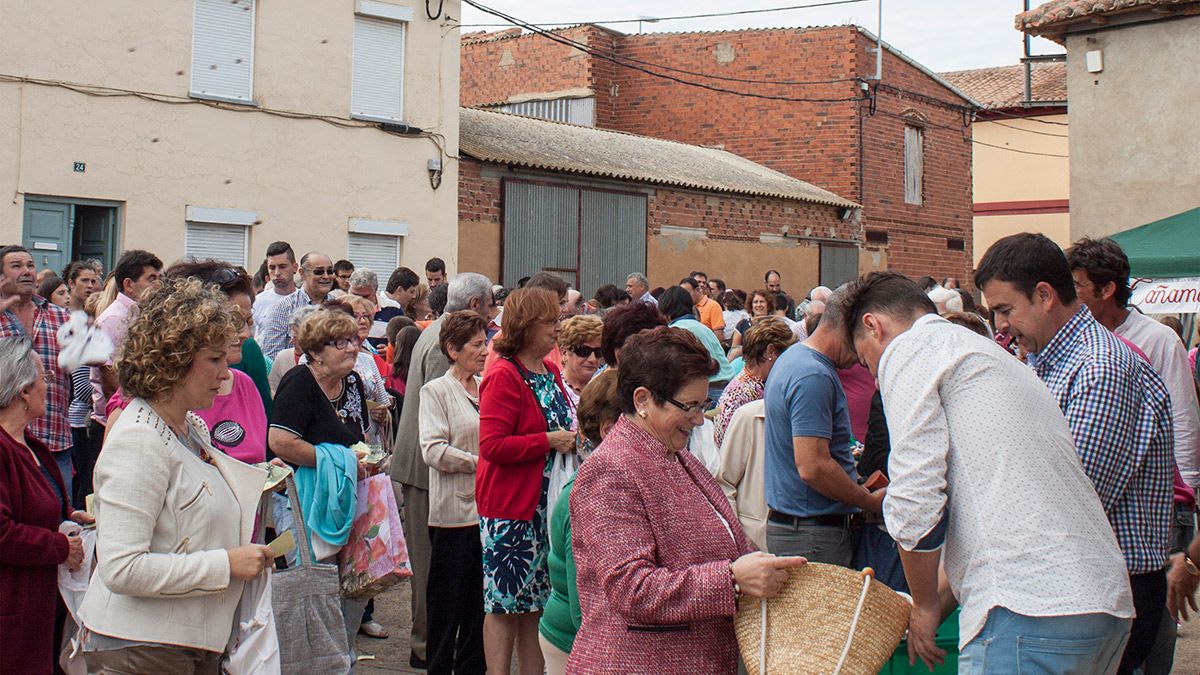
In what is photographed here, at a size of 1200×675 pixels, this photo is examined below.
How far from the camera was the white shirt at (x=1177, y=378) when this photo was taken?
486 cm

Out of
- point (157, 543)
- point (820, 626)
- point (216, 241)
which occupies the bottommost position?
point (820, 626)

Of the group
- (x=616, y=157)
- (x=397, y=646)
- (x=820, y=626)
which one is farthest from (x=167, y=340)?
(x=616, y=157)

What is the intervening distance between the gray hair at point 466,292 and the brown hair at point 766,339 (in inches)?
81.9

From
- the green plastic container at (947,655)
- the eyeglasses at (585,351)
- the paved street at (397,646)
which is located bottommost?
the paved street at (397,646)

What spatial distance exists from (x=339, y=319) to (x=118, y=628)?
2.19 meters

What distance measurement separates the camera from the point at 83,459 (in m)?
7.33

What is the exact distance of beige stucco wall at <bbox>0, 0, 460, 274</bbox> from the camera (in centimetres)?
1338

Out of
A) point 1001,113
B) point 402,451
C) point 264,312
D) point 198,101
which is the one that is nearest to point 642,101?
point 1001,113

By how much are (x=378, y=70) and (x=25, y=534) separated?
45.3 ft

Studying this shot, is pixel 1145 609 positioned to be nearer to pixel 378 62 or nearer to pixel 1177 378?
pixel 1177 378

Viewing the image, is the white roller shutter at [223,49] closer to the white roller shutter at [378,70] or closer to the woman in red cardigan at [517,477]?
the white roller shutter at [378,70]

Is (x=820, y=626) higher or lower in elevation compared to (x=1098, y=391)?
lower

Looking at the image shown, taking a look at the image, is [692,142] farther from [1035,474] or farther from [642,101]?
[1035,474]

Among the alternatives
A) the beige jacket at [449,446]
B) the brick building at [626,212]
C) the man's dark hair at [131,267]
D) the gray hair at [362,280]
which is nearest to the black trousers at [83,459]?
the man's dark hair at [131,267]
